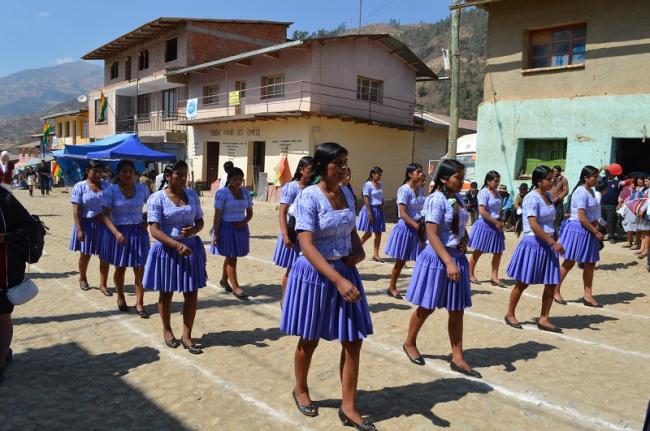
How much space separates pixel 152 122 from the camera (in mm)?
32969

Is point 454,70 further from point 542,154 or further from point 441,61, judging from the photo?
point 441,61

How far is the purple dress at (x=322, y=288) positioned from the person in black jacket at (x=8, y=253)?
227 cm

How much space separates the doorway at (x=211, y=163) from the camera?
2816cm

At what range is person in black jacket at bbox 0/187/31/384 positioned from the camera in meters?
4.12

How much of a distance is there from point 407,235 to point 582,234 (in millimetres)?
2301

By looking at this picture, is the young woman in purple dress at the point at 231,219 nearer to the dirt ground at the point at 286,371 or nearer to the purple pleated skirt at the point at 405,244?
the dirt ground at the point at 286,371

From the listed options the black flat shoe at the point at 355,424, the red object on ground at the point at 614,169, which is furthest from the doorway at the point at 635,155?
the black flat shoe at the point at 355,424

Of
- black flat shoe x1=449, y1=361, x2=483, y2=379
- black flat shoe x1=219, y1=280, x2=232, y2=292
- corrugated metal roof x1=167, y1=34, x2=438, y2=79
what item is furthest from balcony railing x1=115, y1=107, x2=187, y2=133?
black flat shoe x1=449, y1=361, x2=483, y2=379

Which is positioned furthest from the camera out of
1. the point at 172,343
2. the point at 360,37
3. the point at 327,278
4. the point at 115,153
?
the point at 360,37

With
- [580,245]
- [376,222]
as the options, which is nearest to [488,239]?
[580,245]

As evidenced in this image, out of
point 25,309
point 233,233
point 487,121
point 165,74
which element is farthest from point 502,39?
point 165,74

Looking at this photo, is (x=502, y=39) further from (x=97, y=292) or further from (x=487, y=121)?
(x=97, y=292)

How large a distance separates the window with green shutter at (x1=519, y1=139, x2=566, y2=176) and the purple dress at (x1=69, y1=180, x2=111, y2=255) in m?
12.1

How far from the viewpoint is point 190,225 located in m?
5.07
